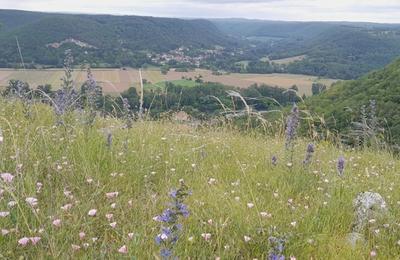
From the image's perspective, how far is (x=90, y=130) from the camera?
496cm

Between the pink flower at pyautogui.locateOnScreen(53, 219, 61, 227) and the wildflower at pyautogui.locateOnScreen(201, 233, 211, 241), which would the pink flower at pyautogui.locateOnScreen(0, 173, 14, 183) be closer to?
the pink flower at pyautogui.locateOnScreen(53, 219, 61, 227)

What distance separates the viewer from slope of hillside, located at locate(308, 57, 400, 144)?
22.5 meters

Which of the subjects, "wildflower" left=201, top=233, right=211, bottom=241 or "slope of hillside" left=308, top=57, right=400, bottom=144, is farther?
"slope of hillside" left=308, top=57, right=400, bottom=144

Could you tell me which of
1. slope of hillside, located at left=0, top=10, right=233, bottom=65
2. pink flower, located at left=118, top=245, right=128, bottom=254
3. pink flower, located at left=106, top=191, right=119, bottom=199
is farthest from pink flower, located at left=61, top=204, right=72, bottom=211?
slope of hillside, located at left=0, top=10, right=233, bottom=65

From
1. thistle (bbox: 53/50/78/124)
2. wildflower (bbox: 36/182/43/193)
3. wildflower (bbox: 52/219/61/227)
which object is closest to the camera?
wildflower (bbox: 52/219/61/227)

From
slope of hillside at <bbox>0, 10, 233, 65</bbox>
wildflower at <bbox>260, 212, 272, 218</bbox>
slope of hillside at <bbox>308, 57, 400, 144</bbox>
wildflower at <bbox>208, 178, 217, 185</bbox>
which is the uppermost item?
wildflower at <bbox>260, 212, 272, 218</bbox>

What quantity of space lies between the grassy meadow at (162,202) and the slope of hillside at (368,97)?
1306 cm

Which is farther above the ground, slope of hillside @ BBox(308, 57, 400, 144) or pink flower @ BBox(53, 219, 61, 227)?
pink flower @ BBox(53, 219, 61, 227)

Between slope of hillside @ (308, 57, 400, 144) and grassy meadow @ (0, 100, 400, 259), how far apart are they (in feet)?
42.8

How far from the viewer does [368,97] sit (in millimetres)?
30953

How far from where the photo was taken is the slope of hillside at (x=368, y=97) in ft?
73.7

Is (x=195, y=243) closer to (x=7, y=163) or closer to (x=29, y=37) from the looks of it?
(x=7, y=163)

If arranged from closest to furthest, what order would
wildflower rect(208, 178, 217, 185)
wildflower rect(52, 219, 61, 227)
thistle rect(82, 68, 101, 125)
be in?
1. wildflower rect(52, 219, 61, 227)
2. wildflower rect(208, 178, 217, 185)
3. thistle rect(82, 68, 101, 125)

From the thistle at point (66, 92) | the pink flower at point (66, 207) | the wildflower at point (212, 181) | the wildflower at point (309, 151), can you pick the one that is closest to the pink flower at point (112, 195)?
the pink flower at point (66, 207)
